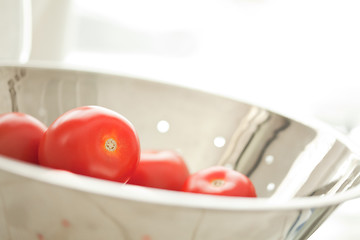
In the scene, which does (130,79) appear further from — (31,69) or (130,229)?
(130,229)

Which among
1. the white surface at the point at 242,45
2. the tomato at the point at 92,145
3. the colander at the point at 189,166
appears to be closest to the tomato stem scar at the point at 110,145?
the tomato at the point at 92,145

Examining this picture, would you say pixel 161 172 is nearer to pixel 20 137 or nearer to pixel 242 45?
pixel 20 137

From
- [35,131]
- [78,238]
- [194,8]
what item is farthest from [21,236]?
[194,8]

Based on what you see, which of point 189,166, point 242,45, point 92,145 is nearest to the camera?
point 92,145

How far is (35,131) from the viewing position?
0.41 meters

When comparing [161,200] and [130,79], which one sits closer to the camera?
[161,200]

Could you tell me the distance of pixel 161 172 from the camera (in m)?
0.44

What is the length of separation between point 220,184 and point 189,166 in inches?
4.0

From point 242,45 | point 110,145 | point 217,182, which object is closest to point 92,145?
point 110,145

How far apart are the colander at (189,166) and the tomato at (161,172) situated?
0.17 ft

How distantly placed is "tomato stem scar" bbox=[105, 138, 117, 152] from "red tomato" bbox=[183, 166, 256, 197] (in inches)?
3.3

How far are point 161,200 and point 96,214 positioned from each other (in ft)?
0.11

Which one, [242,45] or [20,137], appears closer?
[20,137]

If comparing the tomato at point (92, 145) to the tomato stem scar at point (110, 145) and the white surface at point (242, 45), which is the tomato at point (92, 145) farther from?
the white surface at point (242, 45)
